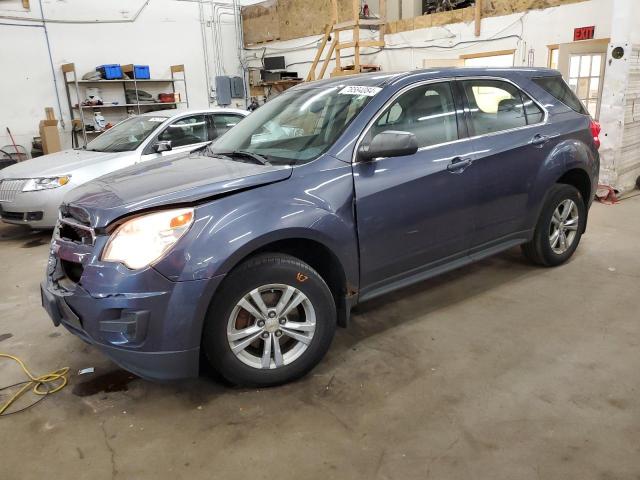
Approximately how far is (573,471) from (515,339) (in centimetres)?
108

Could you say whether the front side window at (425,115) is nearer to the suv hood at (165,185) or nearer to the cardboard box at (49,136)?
the suv hood at (165,185)

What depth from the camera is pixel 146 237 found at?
6.98 feet

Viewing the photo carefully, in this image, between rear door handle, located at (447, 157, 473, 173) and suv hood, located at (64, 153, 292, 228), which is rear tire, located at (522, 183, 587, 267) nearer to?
rear door handle, located at (447, 157, 473, 173)

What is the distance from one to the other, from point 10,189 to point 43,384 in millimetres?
3529

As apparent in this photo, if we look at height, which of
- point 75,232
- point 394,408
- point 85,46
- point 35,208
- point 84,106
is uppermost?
point 85,46

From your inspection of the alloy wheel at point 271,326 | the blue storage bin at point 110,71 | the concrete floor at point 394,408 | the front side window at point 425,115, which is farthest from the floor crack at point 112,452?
the blue storage bin at point 110,71

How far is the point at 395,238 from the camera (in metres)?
2.73

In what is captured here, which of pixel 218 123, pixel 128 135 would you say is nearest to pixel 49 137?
pixel 128 135

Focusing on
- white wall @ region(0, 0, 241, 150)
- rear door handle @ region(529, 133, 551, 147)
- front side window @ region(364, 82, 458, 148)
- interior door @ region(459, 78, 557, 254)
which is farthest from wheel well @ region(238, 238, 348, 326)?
white wall @ region(0, 0, 241, 150)

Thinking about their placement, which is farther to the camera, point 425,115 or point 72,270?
point 425,115

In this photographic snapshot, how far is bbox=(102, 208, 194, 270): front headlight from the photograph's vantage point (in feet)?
6.89

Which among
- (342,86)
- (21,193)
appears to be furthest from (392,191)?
(21,193)

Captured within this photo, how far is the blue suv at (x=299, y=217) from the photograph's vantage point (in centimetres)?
213

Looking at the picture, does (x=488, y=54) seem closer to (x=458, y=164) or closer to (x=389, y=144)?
(x=458, y=164)
